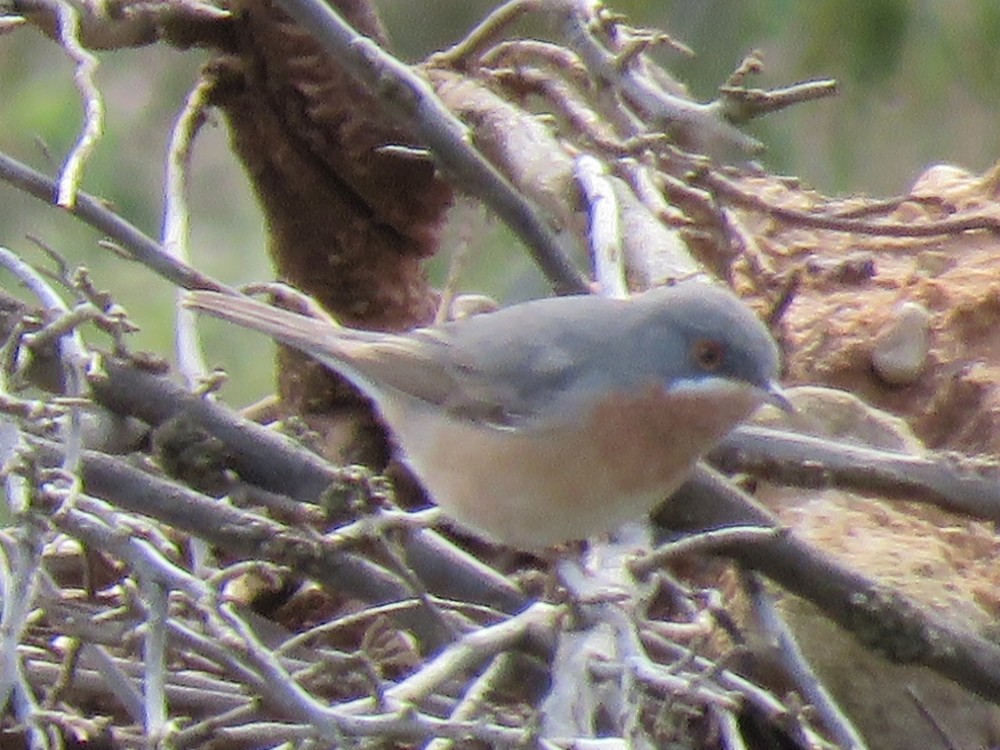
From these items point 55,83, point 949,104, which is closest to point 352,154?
point 55,83

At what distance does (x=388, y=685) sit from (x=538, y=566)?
1.02 metres

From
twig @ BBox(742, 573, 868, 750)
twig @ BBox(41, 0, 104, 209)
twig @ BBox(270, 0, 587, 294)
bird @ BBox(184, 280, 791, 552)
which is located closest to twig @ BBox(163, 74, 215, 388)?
bird @ BBox(184, 280, 791, 552)

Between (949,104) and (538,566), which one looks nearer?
(538,566)

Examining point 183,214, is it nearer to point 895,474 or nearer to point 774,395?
point 774,395

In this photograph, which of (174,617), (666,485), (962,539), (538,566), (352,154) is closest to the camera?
(174,617)

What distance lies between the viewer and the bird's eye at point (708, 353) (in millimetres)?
3197

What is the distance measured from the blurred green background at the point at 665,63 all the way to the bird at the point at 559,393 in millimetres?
2247

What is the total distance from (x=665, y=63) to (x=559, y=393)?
332 centimetres

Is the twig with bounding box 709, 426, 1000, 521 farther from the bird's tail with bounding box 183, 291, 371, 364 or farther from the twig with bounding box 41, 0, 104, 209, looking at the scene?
the twig with bounding box 41, 0, 104, 209

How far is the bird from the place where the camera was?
316 cm

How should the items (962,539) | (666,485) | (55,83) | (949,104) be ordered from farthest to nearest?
(949,104) → (55,83) → (962,539) → (666,485)

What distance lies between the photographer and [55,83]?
6.39 meters

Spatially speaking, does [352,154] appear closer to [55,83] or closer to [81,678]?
[81,678]

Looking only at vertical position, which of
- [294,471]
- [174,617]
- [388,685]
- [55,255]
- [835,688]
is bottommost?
[835,688]
